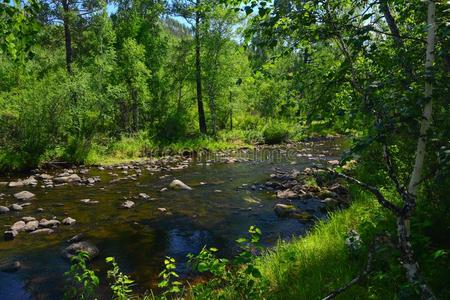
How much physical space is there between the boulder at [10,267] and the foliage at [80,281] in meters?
1.26

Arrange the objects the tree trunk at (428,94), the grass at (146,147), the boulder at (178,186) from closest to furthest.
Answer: the tree trunk at (428,94) → the boulder at (178,186) → the grass at (146,147)

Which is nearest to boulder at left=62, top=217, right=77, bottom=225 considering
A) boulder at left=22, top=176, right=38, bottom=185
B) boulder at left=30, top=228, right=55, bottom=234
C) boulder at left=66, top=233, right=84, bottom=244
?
boulder at left=30, top=228, right=55, bottom=234

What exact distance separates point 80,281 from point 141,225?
211 inches

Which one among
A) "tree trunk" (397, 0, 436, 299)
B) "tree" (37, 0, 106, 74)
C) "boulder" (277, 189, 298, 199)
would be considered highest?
"tree" (37, 0, 106, 74)

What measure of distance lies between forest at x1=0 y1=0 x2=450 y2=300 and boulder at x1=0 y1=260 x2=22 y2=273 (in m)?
0.05

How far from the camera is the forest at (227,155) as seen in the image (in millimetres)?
3580

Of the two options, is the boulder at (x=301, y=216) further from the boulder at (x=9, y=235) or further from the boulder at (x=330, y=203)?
the boulder at (x=9, y=235)

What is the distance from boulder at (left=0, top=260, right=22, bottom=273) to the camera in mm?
7531

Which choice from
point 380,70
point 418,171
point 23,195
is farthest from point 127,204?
point 418,171

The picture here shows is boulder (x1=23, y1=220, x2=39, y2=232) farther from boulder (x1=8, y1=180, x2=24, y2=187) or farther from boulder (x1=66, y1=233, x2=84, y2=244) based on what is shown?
boulder (x1=8, y1=180, x2=24, y2=187)

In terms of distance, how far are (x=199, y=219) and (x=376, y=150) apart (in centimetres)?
581

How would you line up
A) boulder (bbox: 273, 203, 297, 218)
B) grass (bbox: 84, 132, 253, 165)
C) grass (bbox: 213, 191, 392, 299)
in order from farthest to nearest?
grass (bbox: 84, 132, 253, 165) < boulder (bbox: 273, 203, 297, 218) < grass (bbox: 213, 191, 392, 299)

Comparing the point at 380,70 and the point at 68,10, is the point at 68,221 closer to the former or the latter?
the point at 380,70

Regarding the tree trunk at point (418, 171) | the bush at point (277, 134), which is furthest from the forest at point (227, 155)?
the bush at point (277, 134)
